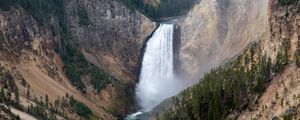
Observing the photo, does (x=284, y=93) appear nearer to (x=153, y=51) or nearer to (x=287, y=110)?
(x=287, y=110)

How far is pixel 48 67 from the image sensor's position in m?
129

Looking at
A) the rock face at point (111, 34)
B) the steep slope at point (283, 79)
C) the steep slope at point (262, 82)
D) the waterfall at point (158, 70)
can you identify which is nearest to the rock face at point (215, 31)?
the waterfall at point (158, 70)

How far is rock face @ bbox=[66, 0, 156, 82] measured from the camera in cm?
14512

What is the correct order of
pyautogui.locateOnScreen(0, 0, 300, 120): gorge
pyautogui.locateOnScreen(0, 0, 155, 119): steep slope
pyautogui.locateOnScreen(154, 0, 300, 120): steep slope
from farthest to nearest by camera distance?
pyautogui.locateOnScreen(0, 0, 155, 119): steep slope → pyautogui.locateOnScreen(0, 0, 300, 120): gorge → pyautogui.locateOnScreen(154, 0, 300, 120): steep slope

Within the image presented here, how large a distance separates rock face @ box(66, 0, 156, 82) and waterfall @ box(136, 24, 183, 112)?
2.18m

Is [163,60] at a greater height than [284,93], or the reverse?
[284,93]

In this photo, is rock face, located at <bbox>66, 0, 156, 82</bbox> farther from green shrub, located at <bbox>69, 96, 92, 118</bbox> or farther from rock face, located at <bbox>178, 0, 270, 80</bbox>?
green shrub, located at <bbox>69, 96, 92, 118</bbox>

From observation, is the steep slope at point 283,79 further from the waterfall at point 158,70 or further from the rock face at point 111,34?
the rock face at point 111,34

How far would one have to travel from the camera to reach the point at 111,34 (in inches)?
5910

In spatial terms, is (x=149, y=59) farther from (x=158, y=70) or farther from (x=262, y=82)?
(x=262, y=82)

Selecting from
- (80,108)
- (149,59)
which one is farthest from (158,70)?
(80,108)

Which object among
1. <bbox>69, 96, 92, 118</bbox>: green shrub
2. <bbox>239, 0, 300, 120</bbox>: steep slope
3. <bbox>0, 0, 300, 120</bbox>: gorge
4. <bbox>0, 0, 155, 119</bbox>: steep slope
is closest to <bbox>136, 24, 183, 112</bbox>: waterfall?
<bbox>0, 0, 300, 120</bbox>: gorge

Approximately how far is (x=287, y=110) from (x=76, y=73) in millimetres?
60768

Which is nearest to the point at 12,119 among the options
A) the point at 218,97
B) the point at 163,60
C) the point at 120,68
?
the point at 218,97
